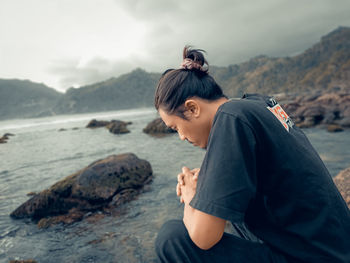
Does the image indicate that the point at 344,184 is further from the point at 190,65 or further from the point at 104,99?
the point at 104,99

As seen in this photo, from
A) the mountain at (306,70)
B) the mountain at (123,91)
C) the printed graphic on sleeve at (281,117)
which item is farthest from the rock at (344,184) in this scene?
the mountain at (123,91)

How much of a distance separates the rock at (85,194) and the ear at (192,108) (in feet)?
13.8

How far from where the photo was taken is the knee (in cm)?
165

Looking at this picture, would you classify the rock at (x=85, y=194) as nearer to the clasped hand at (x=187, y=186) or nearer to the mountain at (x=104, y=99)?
the clasped hand at (x=187, y=186)

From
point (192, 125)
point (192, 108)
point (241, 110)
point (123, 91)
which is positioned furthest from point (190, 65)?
point (123, 91)

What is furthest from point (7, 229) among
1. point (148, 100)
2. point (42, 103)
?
point (42, 103)

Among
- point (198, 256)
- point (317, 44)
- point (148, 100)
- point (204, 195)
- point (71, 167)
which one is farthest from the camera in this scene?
point (317, 44)

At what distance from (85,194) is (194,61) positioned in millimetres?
4781

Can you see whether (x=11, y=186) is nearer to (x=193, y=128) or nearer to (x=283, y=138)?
(x=193, y=128)

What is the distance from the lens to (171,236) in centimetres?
168

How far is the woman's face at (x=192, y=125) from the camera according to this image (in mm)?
1735

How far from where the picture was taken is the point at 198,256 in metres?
1.61

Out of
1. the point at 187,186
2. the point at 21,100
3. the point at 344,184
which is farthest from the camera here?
the point at 21,100

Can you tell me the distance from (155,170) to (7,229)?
14.0 ft
